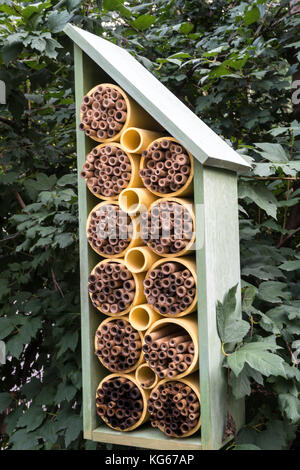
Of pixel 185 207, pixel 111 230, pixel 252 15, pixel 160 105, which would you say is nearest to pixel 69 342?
pixel 111 230

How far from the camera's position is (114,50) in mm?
1863

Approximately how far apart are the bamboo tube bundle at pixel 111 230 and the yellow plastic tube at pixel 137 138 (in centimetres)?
18

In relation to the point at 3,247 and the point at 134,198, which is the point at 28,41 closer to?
the point at 134,198

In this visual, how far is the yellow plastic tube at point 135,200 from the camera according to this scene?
64.0 inches

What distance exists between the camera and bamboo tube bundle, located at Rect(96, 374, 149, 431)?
1.64 meters

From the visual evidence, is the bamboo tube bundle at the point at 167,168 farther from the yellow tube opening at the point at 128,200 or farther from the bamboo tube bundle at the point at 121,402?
the bamboo tube bundle at the point at 121,402

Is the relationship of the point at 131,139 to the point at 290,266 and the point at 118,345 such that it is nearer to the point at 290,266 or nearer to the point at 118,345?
the point at 118,345

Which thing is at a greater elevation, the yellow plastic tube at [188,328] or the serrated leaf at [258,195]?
the serrated leaf at [258,195]

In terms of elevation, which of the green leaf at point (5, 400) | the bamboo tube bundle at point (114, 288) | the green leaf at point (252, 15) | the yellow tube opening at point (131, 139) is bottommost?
the green leaf at point (5, 400)

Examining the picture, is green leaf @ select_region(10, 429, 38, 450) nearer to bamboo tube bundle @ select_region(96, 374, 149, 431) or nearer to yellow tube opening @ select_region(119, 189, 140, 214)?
bamboo tube bundle @ select_region(96, 374, 149, 431)

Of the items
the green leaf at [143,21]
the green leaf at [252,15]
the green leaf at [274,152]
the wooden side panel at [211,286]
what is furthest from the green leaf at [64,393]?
the green leaf at [252,15]

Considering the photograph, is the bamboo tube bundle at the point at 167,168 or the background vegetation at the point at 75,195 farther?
the background vegetation at the point at 75,195

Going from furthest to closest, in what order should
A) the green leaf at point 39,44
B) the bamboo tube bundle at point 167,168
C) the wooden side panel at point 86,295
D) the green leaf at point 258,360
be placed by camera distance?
the green leaf at point 39,44 < the wooden side panel at point 86,295 < the bamboo tube bundle at point 167,168 < the green leaf at point 258,360

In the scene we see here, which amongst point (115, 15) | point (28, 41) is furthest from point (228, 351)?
point (115, 15)
